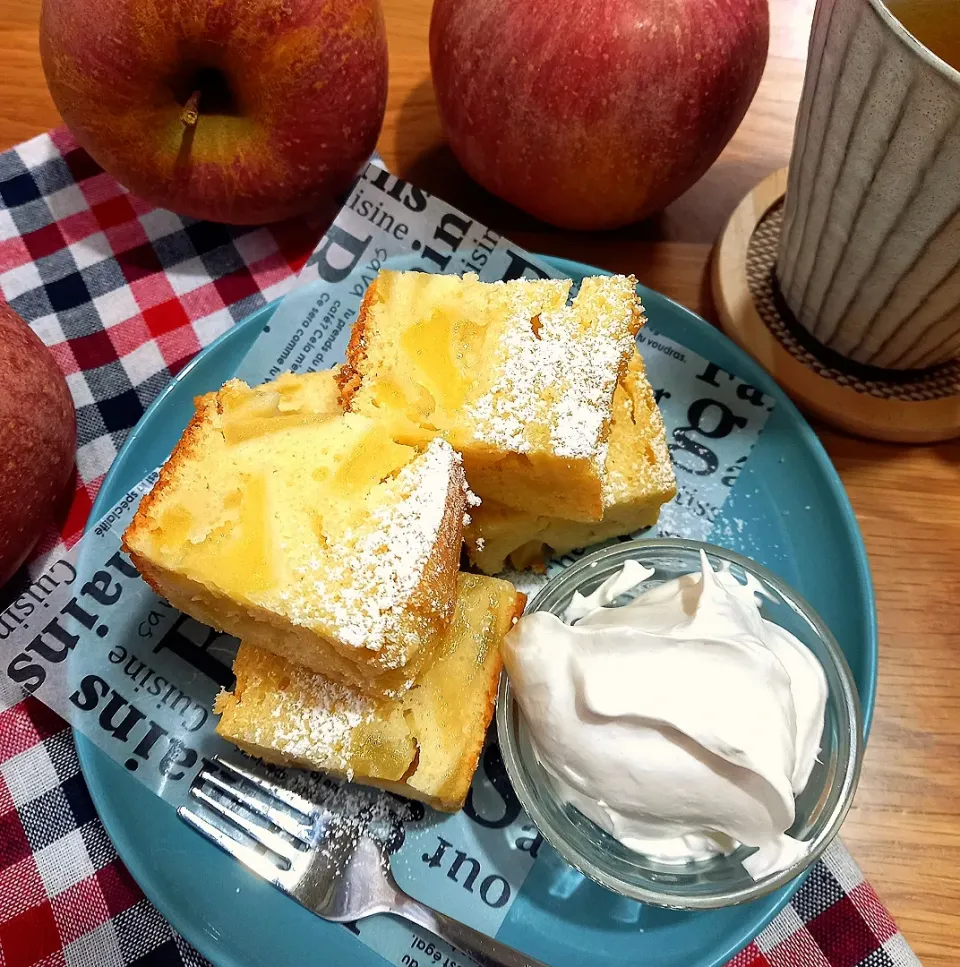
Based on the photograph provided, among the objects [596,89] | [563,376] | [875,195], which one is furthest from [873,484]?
[596,89]

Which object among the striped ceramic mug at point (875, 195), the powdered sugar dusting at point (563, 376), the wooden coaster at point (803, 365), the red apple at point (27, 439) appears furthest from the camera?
the wooden coaster at point (803, 365)

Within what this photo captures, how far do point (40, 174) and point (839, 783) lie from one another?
1.51 meters

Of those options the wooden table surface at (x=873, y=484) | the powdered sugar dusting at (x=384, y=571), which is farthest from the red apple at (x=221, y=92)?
the powdered sugar dusting at (x=384, y=571)

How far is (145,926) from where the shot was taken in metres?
1.01

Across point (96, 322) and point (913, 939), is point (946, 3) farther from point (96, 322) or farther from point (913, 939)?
point (96, 322)

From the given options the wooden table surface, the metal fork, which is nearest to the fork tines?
the metal fork

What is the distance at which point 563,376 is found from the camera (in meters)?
0.97

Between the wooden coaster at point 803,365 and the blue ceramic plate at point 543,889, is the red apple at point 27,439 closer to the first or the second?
the blue ceramic plate at point 543,889

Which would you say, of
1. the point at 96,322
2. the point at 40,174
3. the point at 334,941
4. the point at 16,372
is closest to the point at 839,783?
the point at 334,941

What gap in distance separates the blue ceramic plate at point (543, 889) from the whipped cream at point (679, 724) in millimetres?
125

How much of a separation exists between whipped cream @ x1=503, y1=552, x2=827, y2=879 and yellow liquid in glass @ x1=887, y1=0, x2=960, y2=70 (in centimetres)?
67

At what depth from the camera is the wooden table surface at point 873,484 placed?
1.05 m

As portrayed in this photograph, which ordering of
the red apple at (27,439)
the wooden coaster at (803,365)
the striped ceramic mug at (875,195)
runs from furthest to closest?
the wooden coaster at (803,365) < the red apple at (27,439) < the striped ceramic mug at (875,195)

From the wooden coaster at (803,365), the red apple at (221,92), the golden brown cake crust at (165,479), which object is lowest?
the golden brown cake crust at (165,479)
